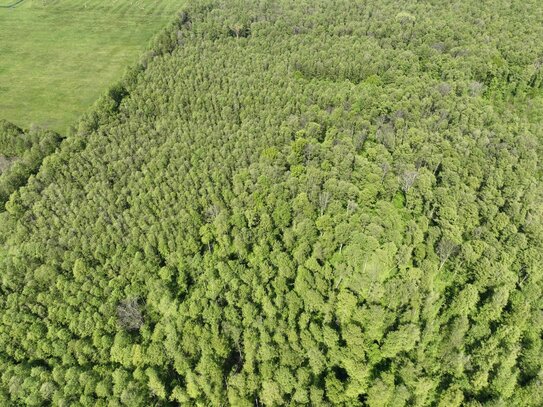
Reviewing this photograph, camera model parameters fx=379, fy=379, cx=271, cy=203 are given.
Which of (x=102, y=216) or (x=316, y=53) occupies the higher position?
(x=316, y=53)

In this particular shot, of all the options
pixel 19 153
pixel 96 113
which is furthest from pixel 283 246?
pixel 19 153

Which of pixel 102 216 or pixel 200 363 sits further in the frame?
pixel 102 216

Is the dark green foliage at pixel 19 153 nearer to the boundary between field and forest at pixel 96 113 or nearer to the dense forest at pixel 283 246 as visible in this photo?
the boundary between field and forest at pixel 96 113

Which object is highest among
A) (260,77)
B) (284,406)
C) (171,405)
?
(260,77)

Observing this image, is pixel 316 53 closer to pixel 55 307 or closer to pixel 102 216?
pixel 102 216

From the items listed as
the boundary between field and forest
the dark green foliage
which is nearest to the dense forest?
the dark green foliage

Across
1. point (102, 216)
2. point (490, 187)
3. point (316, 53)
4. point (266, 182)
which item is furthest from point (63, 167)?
point (490, 187)

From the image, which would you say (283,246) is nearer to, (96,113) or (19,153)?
(96,113)

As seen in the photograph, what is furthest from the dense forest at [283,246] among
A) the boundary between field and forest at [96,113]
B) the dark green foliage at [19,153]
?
the boundary between field and forest at [96,113]
